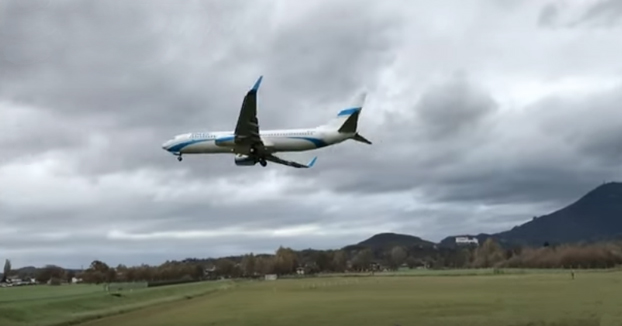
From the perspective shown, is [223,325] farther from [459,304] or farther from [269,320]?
[459,304]

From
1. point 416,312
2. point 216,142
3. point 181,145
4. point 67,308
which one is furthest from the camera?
point 67,308

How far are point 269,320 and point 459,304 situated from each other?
19.4m

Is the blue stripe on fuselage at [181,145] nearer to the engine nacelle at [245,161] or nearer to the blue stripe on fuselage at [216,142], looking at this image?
the blue stripe on fuselage at [216,142]

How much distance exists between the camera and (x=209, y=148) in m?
59.6

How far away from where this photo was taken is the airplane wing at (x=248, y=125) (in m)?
50.2

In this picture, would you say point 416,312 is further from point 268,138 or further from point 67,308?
point 67,308

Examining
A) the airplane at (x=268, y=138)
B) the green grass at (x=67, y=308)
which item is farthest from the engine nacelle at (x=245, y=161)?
the green grass at (x=67, y=308)

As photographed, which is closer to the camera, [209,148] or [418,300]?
[209,148]

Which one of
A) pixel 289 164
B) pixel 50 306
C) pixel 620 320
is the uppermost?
→ pixel 289 164

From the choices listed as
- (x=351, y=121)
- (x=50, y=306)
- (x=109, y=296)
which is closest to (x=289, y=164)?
(x=351, y=121)

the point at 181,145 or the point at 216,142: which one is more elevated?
the point at 181,145

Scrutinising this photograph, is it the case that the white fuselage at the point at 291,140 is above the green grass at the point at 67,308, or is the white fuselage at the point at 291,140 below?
above

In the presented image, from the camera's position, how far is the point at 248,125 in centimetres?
5169

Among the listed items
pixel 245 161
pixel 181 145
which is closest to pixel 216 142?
pixel 245 161
